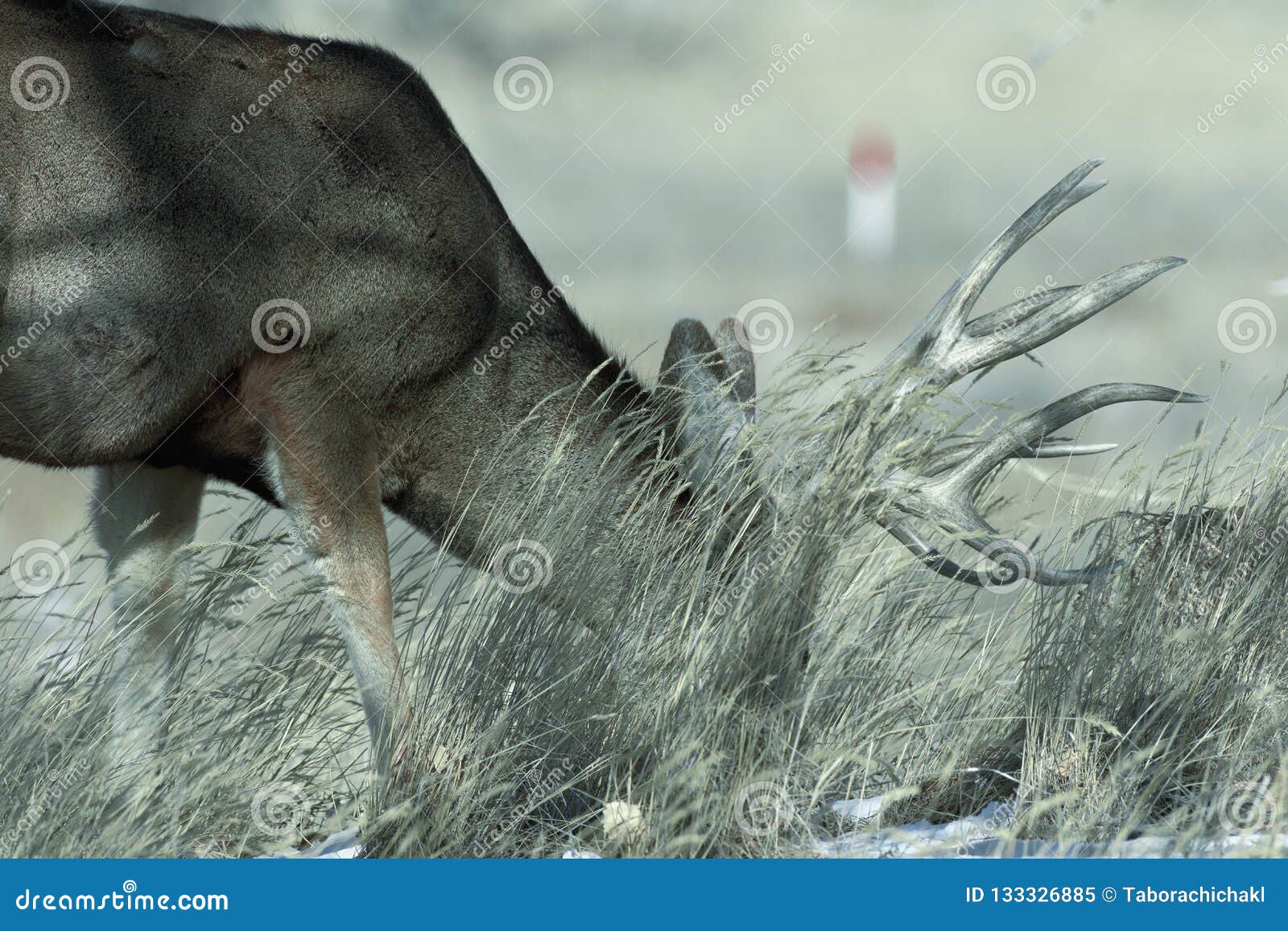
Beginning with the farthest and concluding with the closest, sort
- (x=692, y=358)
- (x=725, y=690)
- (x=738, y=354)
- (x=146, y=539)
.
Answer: (x=146, y=539), (x=738, y=354), (x=692, y=358), (x=725, y=690)

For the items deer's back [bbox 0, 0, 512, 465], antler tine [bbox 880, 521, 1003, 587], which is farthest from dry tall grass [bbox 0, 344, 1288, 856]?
deer's back [bbox 0, 0, 512, 465]

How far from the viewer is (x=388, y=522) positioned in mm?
5324

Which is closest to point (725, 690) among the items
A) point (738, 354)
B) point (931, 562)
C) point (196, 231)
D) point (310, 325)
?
point (931, 562)

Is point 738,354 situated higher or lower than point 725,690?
higher

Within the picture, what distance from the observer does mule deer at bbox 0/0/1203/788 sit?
4.65 metres

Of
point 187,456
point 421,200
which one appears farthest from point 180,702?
point 421,200

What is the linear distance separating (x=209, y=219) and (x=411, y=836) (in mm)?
2324

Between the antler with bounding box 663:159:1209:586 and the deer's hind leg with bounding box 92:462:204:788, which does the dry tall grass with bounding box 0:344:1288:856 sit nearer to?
the antler with bounding box 663:159:1209:586

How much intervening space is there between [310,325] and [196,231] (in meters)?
0.49

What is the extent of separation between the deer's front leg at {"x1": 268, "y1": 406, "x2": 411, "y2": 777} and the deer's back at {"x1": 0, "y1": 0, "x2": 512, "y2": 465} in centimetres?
21

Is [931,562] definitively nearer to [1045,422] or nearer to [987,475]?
[987,475]

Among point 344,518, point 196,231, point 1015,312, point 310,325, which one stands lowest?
point 1015,312

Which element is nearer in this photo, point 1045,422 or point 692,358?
point 1045,422

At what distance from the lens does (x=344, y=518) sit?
483 centimetres
